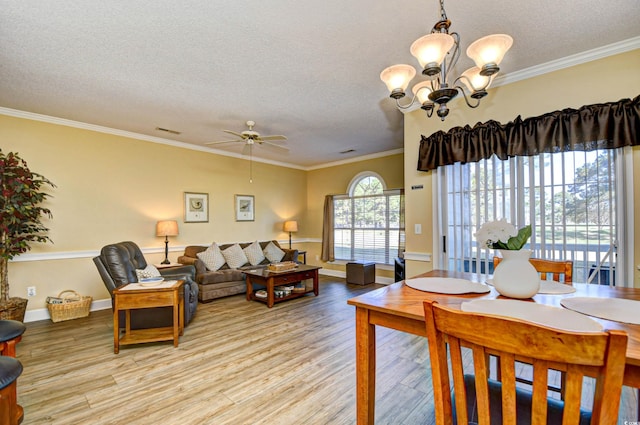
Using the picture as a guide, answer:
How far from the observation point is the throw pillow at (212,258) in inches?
189

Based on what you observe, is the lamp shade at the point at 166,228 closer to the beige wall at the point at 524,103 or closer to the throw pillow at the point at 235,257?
the throw pillow at the point at 235,257

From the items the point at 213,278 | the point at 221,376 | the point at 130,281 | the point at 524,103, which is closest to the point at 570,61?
the point at 524,103

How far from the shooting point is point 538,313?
118 cm

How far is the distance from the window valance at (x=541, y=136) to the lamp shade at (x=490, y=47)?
4.33 ft

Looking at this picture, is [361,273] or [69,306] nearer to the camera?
[69,306]

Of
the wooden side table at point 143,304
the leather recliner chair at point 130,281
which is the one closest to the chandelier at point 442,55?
the wooden side table at point 143,304

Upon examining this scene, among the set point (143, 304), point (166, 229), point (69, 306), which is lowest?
point (69, 306)

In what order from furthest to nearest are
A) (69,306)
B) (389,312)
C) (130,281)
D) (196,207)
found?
(196,207) < (69,306) < (130,281) < (389,312)

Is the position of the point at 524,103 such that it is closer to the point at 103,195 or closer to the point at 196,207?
the point at 196,207

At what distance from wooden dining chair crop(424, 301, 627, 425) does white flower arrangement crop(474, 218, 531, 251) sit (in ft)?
2.33

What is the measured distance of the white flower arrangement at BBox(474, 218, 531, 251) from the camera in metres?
1.44

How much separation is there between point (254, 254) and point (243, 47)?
3824 millimetres

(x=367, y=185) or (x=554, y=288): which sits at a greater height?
(x=367, y=185)

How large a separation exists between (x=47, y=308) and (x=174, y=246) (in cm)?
175
